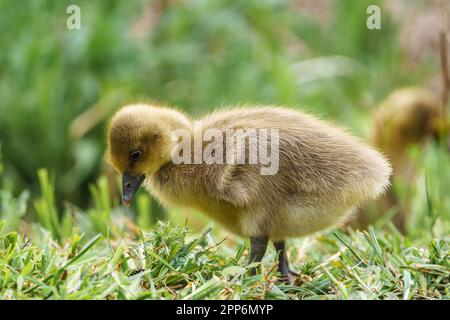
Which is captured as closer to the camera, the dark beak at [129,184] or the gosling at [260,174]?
the gosling at [260,174]

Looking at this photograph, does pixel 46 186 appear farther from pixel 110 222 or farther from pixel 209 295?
pixel 209 295

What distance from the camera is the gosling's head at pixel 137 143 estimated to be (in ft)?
6.94

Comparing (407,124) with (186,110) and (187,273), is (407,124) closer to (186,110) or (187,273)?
(186,110)

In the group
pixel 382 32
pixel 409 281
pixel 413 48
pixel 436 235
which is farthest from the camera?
pixel 413 48

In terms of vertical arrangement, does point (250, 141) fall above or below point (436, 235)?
above

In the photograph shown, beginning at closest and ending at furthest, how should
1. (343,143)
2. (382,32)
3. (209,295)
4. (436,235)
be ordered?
(209,295)
(343,143)
(436,235)
(382,32)

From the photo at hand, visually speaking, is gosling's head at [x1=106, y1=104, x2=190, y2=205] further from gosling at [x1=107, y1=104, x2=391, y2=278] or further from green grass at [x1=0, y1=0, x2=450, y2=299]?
green grass at [x1=0, y1=0, x2=450, y2=299]

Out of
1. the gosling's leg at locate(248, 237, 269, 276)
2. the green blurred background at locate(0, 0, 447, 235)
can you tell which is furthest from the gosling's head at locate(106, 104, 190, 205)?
the green blurred background at locate(0, 0, 447, 235)

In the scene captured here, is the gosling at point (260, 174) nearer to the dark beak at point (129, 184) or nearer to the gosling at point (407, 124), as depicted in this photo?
the dark beak at point (129, 184)

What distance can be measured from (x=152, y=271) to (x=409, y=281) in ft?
2.17

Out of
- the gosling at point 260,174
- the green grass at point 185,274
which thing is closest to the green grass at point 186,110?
the green grass at point 185,274

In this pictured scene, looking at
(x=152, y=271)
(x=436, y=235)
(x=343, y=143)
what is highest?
(x=343, y=143)

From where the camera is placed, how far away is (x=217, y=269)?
200 cm

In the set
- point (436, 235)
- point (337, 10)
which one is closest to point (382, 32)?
point (337, 10)
